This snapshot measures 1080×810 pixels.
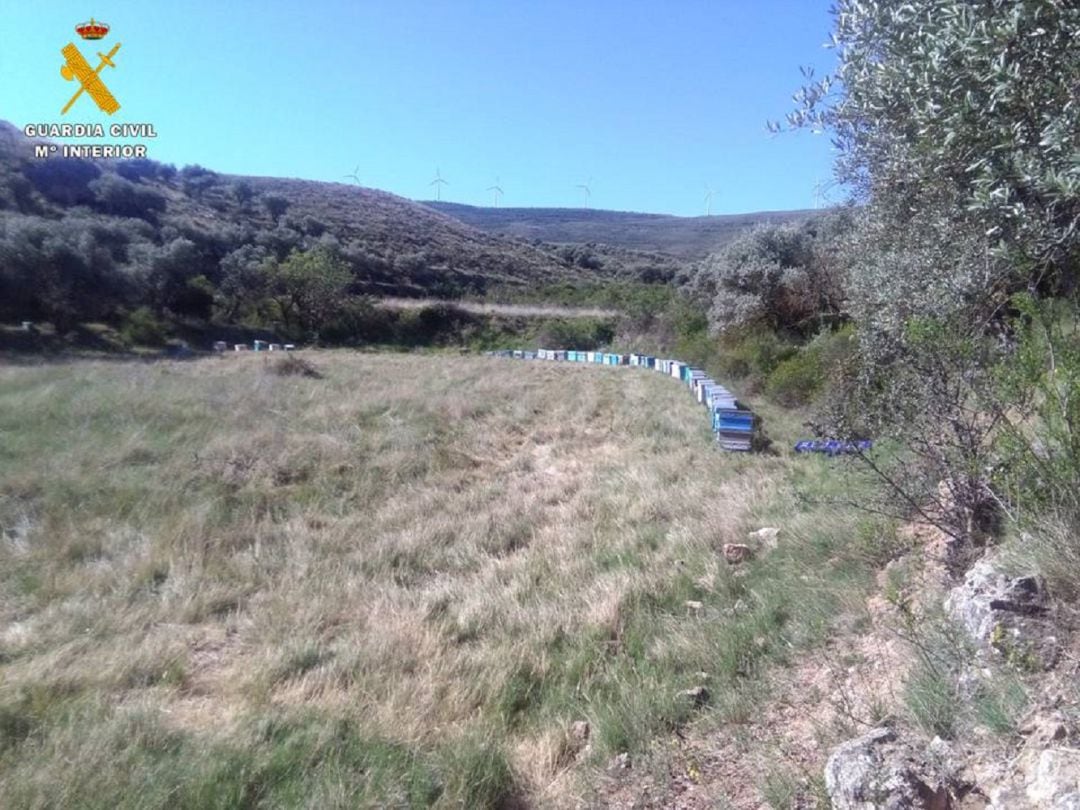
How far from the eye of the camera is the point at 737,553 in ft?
22.1

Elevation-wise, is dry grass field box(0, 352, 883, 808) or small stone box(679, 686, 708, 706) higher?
small stone box(679, 686, 708, 706)

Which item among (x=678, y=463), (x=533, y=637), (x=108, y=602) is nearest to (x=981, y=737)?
(x=533, y=637)

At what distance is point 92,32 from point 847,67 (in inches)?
783

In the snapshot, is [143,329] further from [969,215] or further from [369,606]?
[969,215]

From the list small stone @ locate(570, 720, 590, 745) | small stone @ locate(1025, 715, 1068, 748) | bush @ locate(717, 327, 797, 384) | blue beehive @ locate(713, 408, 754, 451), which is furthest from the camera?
bush @ locate(717, 327, 797, 384)

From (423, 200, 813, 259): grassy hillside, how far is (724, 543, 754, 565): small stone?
203 ft

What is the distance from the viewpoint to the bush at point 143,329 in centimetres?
3148

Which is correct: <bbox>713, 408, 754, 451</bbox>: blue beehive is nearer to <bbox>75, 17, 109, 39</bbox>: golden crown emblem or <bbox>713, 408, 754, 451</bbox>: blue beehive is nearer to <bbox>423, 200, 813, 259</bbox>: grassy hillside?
<bbox>75, 17, 109, 39</bbox>: golden crown emblem

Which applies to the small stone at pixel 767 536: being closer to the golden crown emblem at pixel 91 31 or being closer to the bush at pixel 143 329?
the golden crown emblem at pixel 91 31

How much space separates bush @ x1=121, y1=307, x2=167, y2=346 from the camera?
1239 inches

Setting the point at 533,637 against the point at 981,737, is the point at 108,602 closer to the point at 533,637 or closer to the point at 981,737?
the point at 533,637

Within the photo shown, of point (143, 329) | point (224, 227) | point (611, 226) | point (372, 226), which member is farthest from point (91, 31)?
point (611, 226)

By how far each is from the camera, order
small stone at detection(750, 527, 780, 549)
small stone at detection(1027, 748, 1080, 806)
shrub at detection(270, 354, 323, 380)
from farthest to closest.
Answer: shrub at detection(270, 354, 323, 380), small stone at detection(750, 527, 780, 549), small stone at detection(1027, 748, 1080, 806)

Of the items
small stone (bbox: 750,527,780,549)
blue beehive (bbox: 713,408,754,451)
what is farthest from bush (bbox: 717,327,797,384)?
small stone (bbox: 750,527,780,549)
